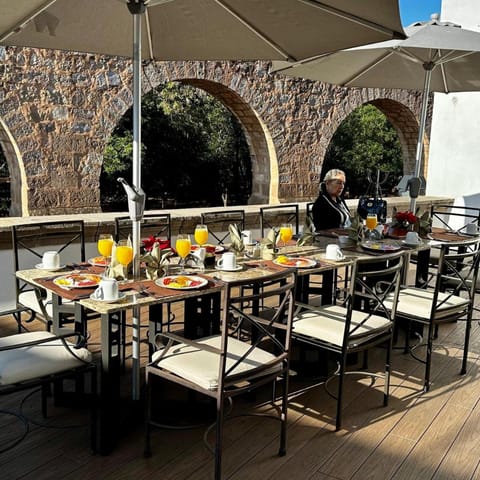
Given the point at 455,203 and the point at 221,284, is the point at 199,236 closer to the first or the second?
the point at 221,284

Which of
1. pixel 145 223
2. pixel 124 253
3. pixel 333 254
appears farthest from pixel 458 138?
pixel 124 253

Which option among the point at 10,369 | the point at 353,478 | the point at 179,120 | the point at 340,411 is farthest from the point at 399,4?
the point at 179,120

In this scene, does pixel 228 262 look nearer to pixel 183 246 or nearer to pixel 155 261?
pixel 183 246

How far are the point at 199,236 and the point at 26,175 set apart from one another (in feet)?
11.4

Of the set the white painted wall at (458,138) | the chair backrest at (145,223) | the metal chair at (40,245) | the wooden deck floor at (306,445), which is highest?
the white painted wall at (458,138)

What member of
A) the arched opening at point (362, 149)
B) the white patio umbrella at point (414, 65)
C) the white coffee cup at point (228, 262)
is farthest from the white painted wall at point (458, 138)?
the arched opening at point (362, 149)

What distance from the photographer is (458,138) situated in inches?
299

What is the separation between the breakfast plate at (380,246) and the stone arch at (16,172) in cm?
390

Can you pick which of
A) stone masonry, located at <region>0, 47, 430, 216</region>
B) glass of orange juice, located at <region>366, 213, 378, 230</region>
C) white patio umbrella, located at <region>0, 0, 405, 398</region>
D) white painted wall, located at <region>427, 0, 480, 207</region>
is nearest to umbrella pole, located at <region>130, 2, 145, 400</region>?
white patio umbrella, located at <region>0, 0, 405, 398</region>

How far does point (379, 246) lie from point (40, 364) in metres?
2.34

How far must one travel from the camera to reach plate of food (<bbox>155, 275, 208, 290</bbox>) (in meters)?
2.66

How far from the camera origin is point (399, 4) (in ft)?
9.30

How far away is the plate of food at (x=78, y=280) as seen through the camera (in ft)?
8.61

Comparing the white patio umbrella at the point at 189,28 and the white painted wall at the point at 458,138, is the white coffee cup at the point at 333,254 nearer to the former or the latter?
the white patio umbrella at the point at 189,28
